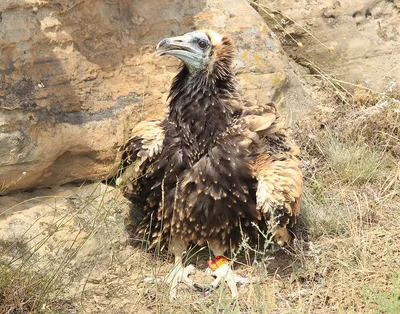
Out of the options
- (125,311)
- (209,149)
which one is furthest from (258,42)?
(125,311)

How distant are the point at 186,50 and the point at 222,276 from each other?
5.44ft

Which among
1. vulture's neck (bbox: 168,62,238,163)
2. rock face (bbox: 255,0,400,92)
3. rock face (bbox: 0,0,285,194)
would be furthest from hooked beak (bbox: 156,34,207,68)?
rock face (bbox: 255,0,400,92)

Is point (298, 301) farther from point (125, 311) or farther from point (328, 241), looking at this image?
point (125, 311)

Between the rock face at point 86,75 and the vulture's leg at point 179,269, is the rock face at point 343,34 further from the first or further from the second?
the vulture's leg at point 179,269

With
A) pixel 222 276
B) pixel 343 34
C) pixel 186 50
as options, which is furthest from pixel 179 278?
pixel 343 34

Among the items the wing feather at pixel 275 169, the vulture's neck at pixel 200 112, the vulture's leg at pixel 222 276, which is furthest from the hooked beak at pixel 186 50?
the vulture's leg at pixel 222 276

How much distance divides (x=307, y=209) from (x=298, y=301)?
100cm

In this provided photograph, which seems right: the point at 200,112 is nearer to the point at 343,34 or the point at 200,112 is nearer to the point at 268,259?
the point at 268,259

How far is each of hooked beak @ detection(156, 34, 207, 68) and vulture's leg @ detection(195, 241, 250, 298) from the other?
1.35 meters

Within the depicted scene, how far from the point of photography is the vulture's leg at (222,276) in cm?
484

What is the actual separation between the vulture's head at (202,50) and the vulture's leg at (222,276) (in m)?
1.32

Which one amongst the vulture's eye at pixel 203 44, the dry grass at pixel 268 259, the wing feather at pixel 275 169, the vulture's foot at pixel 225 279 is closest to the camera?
the dry grass at pixel 268 259

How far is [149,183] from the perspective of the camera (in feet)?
16.8

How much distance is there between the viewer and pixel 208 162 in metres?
4.94
